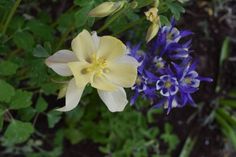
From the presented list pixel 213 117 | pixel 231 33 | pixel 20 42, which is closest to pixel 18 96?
pixel 20 42

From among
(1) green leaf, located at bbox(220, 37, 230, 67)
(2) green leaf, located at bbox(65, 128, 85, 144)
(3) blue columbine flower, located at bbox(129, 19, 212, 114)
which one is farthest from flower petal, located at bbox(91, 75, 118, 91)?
(1) green leaf, located at bbox(220, 37, 230, 67)

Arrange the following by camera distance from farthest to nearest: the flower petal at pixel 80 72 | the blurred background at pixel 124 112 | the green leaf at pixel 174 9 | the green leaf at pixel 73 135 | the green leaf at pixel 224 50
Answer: the green leaf at pixel 224 50 → the green leaf at pixel 73 135 → the blurred background at pixel 124 112 → the green leaf at pixel 174 9 → the flower petal at pixel 80 72

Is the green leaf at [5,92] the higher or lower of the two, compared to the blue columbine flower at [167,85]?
higher

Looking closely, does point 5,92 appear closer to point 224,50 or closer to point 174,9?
point 174,9


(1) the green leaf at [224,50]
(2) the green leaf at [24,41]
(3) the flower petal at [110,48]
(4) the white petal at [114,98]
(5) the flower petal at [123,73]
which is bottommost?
(1) the green leaf at [224,50]

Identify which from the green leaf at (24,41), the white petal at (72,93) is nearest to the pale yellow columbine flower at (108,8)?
the white petal at (72,93)

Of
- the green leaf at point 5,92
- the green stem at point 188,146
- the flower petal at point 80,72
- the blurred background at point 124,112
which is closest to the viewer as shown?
the flower petal at point 80,72

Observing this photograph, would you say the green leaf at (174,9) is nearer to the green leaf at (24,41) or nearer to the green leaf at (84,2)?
the green leaf at (84,2)
